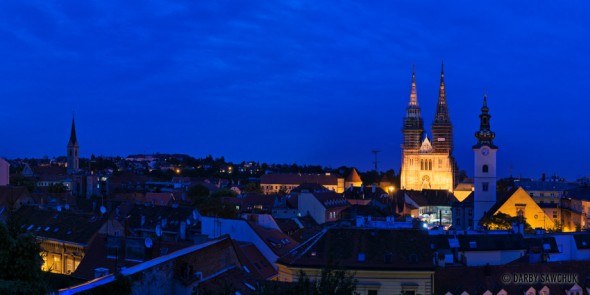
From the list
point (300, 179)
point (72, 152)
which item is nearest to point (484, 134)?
point (300, 179)

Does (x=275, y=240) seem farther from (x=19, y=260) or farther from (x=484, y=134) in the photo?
(x=484, y=134)

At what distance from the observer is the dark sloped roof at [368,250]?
3359 centimetres

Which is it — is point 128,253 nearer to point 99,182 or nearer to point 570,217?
point 570,217

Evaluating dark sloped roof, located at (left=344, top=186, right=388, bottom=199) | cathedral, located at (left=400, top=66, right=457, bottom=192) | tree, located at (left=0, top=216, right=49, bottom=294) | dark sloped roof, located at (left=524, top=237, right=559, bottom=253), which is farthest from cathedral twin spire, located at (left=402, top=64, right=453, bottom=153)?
tree, located at (left=0, top=216, right=49, bottom=294)

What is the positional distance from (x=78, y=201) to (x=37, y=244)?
66.1 m

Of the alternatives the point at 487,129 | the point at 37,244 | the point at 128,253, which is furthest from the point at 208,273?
the point at 487,129

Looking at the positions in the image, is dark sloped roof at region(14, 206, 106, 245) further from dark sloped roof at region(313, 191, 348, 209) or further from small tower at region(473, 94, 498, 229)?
small tower at region(473, 94, 498, 229)

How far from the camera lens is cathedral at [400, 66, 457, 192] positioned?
544ft

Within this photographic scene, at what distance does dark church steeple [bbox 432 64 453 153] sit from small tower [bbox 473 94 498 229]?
264 ft

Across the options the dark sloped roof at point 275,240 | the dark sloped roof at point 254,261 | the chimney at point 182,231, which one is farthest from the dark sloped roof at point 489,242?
the chimney at point 182,231

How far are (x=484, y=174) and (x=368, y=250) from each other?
56270 millimetres

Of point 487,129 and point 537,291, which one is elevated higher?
point 487,129

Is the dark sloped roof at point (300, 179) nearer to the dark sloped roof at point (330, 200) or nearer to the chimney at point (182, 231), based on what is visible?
the dark sloped roof at point (330, 200)

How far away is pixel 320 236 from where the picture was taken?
35.9 metres
